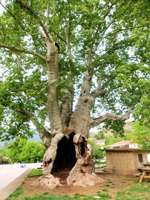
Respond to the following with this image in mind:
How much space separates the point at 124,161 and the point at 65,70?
6.83m

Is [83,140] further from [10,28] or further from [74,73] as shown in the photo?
[10,28]

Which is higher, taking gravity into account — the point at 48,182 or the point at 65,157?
the point at 65,157

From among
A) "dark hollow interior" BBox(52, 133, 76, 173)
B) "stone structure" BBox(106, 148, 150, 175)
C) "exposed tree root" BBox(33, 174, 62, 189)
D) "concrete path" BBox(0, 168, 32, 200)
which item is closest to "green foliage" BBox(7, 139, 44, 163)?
"concrete path" BBox(0, 168, 32, 200)

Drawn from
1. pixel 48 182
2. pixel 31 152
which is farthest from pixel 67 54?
pixel 31 152

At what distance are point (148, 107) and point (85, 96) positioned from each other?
4.20 metres

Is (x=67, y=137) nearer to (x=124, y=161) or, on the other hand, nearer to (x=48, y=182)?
(x=48, y=182)

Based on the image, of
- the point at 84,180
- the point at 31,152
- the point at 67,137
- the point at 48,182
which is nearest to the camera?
the point at 48,182

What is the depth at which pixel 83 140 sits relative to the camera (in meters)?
9.36

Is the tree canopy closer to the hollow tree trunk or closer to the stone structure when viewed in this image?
the hollow tree trunk

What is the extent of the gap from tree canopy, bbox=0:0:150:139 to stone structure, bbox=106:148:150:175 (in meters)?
2.52

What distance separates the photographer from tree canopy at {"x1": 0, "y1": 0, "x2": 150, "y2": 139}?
8477 millimetres

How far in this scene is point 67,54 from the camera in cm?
1170

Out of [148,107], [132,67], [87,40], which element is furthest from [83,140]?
[87,40]

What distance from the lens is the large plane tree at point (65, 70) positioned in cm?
844
